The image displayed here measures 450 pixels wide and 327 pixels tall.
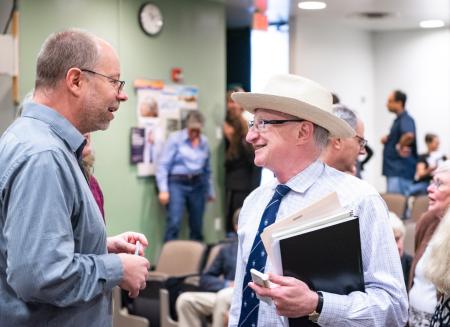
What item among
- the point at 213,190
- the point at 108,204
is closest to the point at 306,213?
the point at 108,204

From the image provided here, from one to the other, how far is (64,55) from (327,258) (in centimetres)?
90

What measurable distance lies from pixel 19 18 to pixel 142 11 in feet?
5.39

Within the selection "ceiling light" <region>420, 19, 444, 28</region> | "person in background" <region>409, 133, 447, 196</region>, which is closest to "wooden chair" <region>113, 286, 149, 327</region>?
"person in background" <region>409, 133, 447, 196</region>

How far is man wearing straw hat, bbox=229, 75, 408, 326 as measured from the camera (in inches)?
80.0

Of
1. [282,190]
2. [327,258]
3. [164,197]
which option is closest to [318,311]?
[327,258]

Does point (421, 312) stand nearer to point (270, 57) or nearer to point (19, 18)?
point (19, 18)

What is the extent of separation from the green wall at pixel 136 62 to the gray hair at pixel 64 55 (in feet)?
15.6

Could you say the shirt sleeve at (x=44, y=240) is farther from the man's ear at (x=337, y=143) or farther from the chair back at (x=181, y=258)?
the chair back at (x=181, y=258)

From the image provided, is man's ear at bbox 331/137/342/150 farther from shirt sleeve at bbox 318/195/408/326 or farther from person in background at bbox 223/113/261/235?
person in background at bbox 223/113/261/235

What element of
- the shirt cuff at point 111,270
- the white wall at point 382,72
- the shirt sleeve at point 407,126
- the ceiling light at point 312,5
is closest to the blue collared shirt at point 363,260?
the shirt cuff at point 111,270

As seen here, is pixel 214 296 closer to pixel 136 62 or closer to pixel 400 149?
pixel 136 62

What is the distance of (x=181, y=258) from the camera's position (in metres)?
5.80

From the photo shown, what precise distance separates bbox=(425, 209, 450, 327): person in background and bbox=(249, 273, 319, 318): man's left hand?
83 cm

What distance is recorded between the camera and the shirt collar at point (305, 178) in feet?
7.34
